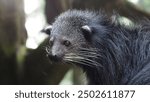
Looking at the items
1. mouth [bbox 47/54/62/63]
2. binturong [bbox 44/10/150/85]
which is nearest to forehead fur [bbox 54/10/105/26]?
binturong [bbox 44/10/150/85]

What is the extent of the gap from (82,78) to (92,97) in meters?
0.12

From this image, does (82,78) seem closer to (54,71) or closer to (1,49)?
(54,71)

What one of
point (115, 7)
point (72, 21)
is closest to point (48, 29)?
point (72, 21)

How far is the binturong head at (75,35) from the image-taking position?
5.36 ft

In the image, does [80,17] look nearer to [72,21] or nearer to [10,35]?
[72,21]

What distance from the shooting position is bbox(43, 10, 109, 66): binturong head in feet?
5.36

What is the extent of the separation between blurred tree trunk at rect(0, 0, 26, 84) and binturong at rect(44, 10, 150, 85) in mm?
114

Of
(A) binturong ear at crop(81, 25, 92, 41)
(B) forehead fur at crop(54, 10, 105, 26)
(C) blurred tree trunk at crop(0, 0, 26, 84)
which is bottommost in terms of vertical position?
(C) blurred tree trunk at crop(0, 0, 26, 84)

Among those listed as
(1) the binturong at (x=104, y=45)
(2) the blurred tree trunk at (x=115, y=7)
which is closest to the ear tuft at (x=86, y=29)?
(1) the binturong at (x=104, y=45)

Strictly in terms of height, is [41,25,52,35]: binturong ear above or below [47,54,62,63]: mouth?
above

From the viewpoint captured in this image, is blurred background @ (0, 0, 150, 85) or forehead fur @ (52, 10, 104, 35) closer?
forehead fur @ (52, 10, 104, 35)

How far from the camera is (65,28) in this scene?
1644 millimetres

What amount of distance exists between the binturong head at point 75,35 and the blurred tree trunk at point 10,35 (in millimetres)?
137

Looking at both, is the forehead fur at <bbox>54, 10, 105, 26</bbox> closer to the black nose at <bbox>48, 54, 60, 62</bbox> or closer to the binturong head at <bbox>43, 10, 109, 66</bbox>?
the binturong head at <bbox>43, 10, 109, 66</bbox>
